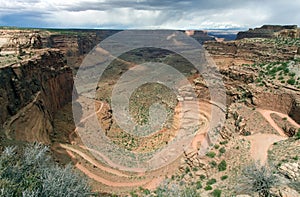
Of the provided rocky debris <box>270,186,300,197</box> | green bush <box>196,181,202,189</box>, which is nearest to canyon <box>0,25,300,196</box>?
green bush <box>196,181,202,189</box>

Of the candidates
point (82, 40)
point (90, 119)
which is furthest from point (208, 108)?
point (82, 40)

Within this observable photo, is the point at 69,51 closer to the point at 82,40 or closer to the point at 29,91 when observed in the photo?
the point at 82,40

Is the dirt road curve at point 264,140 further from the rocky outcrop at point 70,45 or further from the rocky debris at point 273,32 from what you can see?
the rocky outcrop at point 70,45

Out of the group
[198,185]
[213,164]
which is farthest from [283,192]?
[213,164]

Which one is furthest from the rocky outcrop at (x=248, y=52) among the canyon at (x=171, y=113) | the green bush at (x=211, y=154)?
the green bush at (x=211, y=154)

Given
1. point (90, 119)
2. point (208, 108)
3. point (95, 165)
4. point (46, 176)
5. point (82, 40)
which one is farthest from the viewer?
point (82, 40)
